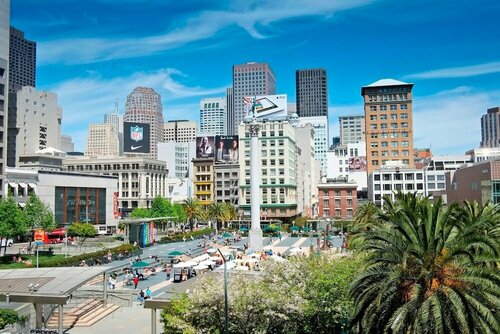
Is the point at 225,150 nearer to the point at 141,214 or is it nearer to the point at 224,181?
the point at 224,181

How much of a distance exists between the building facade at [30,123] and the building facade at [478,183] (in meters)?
136

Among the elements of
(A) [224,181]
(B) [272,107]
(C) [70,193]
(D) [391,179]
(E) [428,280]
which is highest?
(B) [272,107]

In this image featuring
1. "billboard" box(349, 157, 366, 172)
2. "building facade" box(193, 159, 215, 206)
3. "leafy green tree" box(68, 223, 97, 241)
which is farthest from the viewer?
"billboard" box(349, 157, 366, 172)

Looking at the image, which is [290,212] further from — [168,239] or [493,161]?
[493,161]

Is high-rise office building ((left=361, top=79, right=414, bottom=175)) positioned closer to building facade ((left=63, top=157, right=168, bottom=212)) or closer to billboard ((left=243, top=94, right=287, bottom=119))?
billboard ((left=243, top=94, right=287, bottom=119))

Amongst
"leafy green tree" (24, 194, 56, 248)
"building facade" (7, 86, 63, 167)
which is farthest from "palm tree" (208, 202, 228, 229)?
"building facade" (7, 86, 63, 167)

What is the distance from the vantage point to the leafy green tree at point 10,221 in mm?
62219

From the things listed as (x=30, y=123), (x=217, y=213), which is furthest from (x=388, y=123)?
(x=30, y=123)

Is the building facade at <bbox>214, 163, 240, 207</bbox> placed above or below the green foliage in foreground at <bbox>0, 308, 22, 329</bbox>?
Result: above

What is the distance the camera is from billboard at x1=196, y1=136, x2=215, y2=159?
15275 centimetres

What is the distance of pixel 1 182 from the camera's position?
264 ft

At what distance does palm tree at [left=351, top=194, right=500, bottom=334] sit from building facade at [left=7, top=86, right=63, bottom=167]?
160749 mm

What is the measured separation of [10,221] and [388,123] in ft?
313

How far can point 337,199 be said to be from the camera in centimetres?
12550
